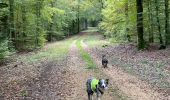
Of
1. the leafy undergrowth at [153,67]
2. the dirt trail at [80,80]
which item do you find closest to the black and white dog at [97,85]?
the dirt trail at [80,80]

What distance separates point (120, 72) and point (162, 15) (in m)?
11.6

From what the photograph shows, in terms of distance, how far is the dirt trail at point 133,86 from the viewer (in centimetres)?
1229

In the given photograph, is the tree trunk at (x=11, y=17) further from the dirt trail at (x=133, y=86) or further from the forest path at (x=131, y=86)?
the dirt trail at (x=133, y=86)

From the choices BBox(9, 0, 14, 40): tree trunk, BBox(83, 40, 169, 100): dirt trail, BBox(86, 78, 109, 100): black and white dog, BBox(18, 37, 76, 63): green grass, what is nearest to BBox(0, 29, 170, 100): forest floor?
BBox(83, 40, 169, 100): dirt trail

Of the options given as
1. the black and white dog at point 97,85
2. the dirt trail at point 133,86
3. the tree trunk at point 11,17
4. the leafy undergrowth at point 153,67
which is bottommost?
the dirt trail at point 133,86

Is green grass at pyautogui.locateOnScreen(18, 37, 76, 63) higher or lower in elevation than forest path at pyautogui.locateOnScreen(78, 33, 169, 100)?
higher

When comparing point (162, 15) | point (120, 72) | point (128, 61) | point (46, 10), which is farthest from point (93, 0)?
point (120, 72)

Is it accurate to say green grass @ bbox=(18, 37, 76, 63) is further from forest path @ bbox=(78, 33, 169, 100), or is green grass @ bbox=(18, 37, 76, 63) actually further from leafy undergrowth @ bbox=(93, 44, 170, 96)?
forest path @ bbox=(78, 33, 169, 100)

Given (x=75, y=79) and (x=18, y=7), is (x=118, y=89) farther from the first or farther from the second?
(x=18, y=7)

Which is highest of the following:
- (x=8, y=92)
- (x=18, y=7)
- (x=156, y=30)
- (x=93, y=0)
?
(x=93, y=0)

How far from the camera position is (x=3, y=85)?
15492 mm

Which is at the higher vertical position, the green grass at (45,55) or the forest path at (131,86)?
the green grass at (45,55)

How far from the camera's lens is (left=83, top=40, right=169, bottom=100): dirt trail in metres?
12.3

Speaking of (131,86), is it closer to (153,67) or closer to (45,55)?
(153,67)
